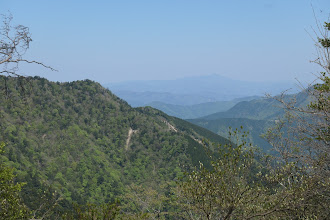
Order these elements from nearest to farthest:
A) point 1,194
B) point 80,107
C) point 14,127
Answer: point 1,194 < point 14,127 < point 80,107

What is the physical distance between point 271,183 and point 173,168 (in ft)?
362

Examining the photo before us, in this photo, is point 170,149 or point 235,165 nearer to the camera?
point 235,165

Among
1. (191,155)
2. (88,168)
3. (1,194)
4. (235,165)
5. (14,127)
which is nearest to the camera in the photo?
(235,165)

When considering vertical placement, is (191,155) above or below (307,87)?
below

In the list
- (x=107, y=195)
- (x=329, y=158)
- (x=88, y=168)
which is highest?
(x=329, y=158)

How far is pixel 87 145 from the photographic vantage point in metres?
129

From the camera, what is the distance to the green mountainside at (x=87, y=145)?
350 feet

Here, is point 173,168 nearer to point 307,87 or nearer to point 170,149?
point 170,149

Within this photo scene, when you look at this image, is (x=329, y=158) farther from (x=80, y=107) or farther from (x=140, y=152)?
(x=80, y=107)

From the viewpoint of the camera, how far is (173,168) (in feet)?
417

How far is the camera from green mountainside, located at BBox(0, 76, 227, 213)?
10675 centimetres

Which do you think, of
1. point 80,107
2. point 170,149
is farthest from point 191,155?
point 80,107

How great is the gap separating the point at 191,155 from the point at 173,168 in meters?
13.3

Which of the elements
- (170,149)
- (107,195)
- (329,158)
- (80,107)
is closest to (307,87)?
(329,158)
